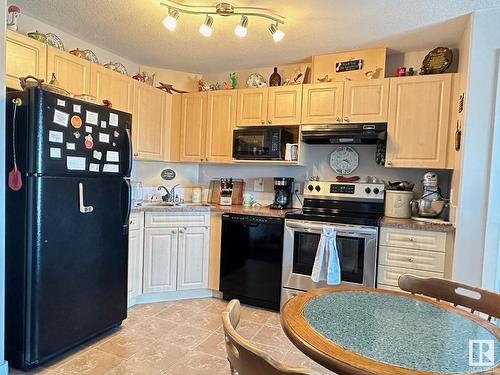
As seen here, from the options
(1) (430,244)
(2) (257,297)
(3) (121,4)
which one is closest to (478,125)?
(1) (430,244)

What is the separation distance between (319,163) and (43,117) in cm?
A: 249

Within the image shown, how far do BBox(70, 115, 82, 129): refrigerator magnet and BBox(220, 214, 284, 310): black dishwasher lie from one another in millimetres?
1548

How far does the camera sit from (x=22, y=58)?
229 cm

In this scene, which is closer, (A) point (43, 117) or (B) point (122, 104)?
(A) point (43, 117)

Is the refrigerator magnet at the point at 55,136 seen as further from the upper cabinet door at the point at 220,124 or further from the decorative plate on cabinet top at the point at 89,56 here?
the upper cabinet door at the point at 220,124

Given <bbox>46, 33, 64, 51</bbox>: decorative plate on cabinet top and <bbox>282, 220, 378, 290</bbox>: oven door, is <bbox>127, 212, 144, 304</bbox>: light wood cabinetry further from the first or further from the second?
<bbox>46, 33, 64, 51</bbox>: decorative plate on cabinet top

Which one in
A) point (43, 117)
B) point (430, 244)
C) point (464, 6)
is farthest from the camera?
point (430, 244)

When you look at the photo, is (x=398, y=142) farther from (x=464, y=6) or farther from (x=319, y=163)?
(x=464, y=6)

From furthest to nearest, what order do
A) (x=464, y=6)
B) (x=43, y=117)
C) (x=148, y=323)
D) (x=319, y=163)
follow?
(x=319, y=163), (x=148, y=323), (x=464, y=6), (x=43, y=117)

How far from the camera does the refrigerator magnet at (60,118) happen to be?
2.03m

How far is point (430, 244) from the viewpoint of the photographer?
258 cm

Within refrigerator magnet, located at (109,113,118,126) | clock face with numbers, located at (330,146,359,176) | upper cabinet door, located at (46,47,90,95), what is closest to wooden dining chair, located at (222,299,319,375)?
refrigerator magnet, located at (109,113,118,126)

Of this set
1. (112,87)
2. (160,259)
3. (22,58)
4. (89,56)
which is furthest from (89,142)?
(160,259)

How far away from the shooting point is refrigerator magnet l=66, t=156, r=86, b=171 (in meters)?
2.12
